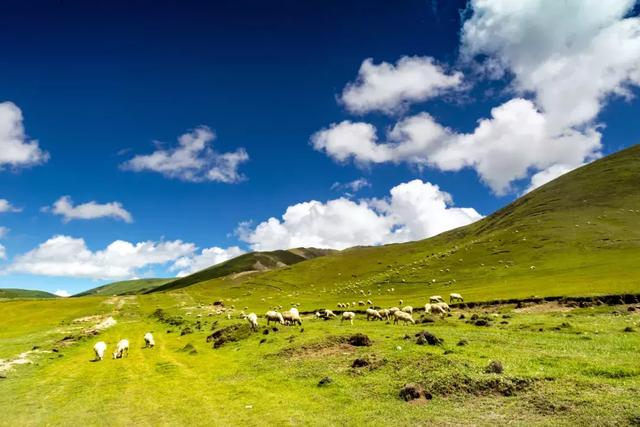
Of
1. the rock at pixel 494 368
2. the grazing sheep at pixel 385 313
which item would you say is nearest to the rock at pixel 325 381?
the rock at pixel 494 368

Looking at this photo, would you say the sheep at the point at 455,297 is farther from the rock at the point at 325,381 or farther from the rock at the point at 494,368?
the rock at the point at 494,368

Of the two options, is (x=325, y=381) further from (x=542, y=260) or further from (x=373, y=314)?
A: (x=542, y=260)

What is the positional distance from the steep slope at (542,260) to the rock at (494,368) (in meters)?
43.8

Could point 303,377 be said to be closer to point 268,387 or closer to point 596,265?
point 268,387

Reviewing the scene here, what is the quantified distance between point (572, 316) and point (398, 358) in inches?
1089

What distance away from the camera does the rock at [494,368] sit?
868 inches

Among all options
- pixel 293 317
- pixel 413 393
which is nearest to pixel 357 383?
pixel 413 393

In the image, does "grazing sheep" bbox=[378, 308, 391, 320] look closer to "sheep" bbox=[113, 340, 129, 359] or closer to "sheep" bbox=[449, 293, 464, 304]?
"sheep" bbox=[449, 293, 464, 304]

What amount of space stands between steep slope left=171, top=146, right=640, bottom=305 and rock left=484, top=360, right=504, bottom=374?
43.8 meters

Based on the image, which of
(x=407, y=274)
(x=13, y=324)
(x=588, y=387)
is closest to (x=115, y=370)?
(x=588, y=387)

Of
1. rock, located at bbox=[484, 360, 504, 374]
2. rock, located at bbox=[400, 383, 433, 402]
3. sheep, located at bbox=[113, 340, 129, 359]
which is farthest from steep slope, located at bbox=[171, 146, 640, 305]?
sheep, located at bbox=[113, 340, 129, 359]

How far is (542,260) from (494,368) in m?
101

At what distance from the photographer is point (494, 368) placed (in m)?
22.2

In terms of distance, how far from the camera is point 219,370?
33062mm
